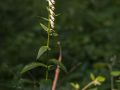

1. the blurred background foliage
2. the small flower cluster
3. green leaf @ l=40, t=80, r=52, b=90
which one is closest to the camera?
the small flower cluster

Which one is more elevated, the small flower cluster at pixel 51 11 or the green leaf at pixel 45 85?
the small flower cluster at pixel 51 11

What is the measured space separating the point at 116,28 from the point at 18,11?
1.26 meters

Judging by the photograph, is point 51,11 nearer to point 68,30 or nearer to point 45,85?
point 45,85

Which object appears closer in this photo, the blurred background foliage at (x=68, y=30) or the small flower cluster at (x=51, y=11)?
the small flower cluster at (x=51, y=11)

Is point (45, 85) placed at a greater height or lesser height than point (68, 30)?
lesser

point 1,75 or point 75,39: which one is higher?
point 75,39

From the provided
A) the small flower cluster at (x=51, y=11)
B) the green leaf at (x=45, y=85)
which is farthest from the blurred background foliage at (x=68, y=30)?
the small flower cluster at (x=51, y=11)

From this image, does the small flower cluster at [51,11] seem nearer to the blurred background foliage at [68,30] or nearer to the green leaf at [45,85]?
the green leaf at [45,85]

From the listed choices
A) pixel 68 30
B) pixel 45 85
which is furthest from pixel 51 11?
pixel 68 30

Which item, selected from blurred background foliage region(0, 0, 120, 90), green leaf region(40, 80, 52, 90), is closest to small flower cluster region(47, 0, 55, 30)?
green leaf region(40, 80, 52, 90)

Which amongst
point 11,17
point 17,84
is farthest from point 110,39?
point 17,84

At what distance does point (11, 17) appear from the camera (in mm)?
5973

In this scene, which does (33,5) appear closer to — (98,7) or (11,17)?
(11,17)

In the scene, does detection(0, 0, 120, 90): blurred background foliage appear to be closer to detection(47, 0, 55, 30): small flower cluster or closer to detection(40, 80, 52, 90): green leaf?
detection(40, 80, 52, 90): green leaf
